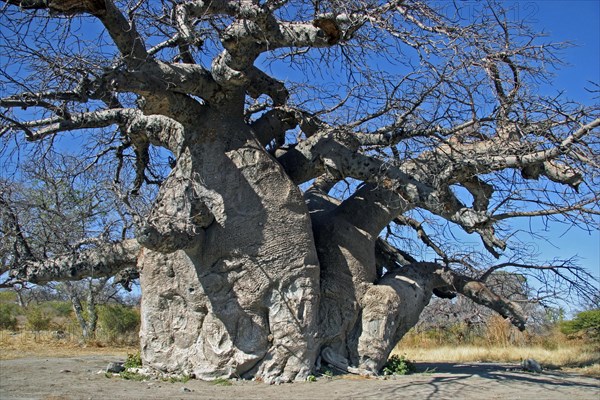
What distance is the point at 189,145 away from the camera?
6.00m

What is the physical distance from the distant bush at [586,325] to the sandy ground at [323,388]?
24.6 feet

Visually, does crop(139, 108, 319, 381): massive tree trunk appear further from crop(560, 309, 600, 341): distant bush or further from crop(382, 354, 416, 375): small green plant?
crop(560, 309, 600, 341): distant bush

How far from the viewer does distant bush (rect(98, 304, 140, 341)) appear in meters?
14.2

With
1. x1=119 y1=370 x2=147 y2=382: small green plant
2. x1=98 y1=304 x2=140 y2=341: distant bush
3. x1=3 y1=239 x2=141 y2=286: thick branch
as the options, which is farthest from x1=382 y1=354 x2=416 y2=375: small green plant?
x1=98 y1=304 x2=140 y2=341: distant bush

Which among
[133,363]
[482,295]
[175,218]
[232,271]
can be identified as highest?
[175,218]

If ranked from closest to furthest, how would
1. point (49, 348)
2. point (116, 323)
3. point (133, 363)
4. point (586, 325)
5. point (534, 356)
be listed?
point (133, 363) < point (534, 356) < point (49, 348) < point (586, 325) < point (116, 323)

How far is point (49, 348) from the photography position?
437 inches

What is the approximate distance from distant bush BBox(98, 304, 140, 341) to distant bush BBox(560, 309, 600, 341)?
421 inches

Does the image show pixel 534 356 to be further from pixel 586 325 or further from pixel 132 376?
pixel 132 376

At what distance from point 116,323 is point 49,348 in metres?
3.18

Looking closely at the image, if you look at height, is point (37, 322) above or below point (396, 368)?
above

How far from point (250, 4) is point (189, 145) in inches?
70.2

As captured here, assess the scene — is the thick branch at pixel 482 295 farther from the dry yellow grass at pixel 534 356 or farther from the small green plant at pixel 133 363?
the small green plant at pixel 133 363

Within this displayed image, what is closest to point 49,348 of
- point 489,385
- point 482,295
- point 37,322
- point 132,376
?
point 37,322
